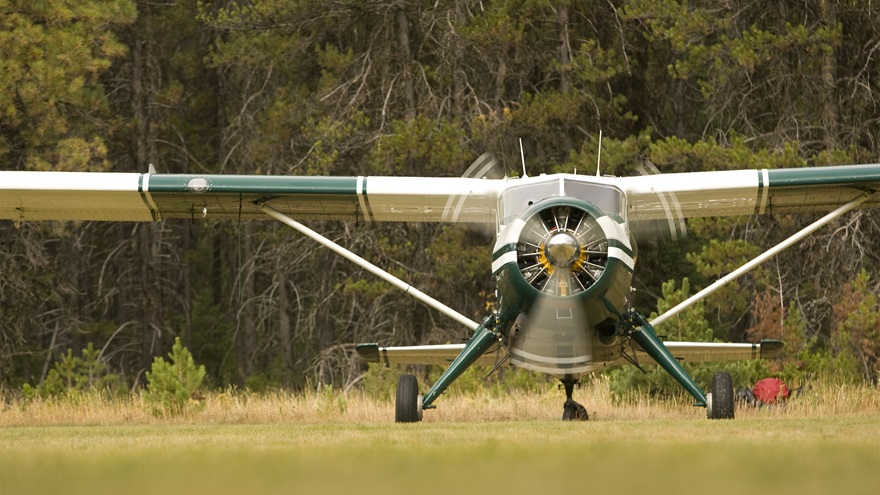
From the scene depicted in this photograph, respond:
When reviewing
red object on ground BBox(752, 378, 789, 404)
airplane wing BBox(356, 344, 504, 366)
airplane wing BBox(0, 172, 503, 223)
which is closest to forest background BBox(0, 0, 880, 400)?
red object on ground BBox(752, 378, 789, 404)

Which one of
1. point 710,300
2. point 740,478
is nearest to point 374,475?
point 740,478

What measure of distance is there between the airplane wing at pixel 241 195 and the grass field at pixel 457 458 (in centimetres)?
305

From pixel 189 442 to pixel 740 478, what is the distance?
4451 millimetres

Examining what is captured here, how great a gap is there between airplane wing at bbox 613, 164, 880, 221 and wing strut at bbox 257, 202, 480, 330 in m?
1.99

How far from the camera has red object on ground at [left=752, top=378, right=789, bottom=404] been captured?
14094 mm

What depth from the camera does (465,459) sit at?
20.7ft

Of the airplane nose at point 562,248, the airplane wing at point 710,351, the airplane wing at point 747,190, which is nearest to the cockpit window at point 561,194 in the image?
the airplane nose at point 562,248

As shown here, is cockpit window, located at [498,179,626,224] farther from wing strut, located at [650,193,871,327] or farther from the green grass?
the green grass

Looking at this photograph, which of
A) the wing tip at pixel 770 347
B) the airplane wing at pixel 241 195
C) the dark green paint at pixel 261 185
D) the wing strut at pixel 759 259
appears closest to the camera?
the wing tip at pixel 770 347

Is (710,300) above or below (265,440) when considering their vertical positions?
above

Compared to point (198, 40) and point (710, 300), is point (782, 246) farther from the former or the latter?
point (198, 40)

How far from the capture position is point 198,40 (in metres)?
32.9

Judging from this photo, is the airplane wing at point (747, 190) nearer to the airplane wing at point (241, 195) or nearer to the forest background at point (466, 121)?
the airplane wing at point (241, 195)

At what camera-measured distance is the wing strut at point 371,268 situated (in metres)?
12.7
